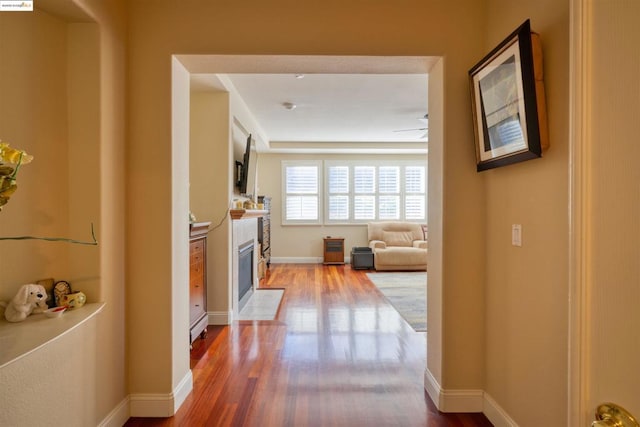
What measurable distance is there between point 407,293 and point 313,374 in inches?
117

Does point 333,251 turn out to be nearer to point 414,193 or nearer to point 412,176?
point 414,193

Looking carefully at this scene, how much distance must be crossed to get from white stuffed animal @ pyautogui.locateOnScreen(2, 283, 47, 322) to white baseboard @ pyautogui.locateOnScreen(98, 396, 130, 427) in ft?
2.43

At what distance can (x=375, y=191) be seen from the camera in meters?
8.45

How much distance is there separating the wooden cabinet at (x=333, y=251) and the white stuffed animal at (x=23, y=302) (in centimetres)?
653

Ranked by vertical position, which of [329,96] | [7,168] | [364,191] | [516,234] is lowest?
[516,234]

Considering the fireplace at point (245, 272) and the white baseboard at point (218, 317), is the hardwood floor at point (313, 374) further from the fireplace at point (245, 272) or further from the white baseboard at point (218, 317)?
the fireplace at point (245, 272)

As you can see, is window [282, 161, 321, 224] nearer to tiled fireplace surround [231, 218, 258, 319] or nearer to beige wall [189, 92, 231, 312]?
tiled fireplace surround [231, 218, 258, 319]

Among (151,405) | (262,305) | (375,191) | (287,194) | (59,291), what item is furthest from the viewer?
(375,191)

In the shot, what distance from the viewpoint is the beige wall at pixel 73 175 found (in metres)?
1.54

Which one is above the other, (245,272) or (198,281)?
(198,281)

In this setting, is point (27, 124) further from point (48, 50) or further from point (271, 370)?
point (271, 370)

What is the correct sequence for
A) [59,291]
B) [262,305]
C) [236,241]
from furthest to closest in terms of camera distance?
[262,305] < [236,241] < [59,291]

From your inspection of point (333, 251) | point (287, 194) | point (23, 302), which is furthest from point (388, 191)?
point (23, 302)

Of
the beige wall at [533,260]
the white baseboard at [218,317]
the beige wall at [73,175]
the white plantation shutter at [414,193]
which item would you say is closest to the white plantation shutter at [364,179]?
the white plantation shutter at [414,193]
